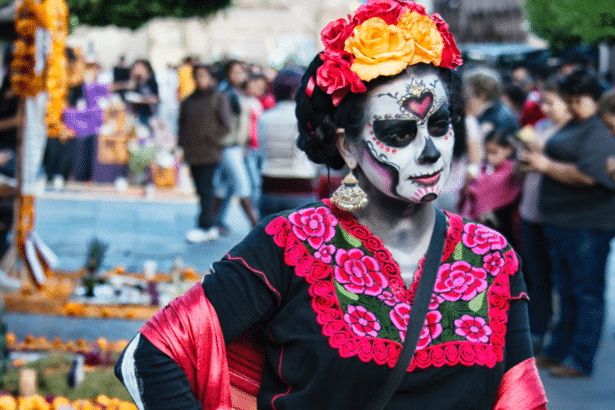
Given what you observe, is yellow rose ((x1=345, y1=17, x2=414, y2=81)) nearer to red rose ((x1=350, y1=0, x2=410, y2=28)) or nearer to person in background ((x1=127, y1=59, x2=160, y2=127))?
red rose ((x1=350, y1=0, x2=410, y2=28))

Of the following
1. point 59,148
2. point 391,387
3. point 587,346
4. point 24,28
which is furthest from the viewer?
point 59,148

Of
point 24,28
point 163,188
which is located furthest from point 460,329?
point 163,188

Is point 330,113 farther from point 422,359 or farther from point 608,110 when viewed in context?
point 608,110

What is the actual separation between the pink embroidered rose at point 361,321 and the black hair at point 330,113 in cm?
42

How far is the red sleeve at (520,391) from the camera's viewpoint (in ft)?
6.15

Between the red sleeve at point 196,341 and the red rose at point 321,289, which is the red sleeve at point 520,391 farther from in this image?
the red sleeve at point 196,341

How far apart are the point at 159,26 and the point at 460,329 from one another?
106 feet

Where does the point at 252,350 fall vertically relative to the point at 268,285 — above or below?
below

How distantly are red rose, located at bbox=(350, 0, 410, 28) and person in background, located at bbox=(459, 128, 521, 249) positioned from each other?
3789 millimetres

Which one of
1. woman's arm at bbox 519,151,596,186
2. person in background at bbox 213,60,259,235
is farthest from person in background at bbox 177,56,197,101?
woman's arm at bbox 519,151,596,186

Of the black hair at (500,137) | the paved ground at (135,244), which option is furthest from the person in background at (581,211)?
the black hair at (500,137)

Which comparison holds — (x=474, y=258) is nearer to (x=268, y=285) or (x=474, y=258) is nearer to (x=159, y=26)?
(x=268, y=285)

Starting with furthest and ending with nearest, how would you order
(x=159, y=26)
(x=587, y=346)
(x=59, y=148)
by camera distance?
(x=159, y=26) < (x=59, y=148) < (x=587, y=346)

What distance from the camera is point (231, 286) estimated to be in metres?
1.87
